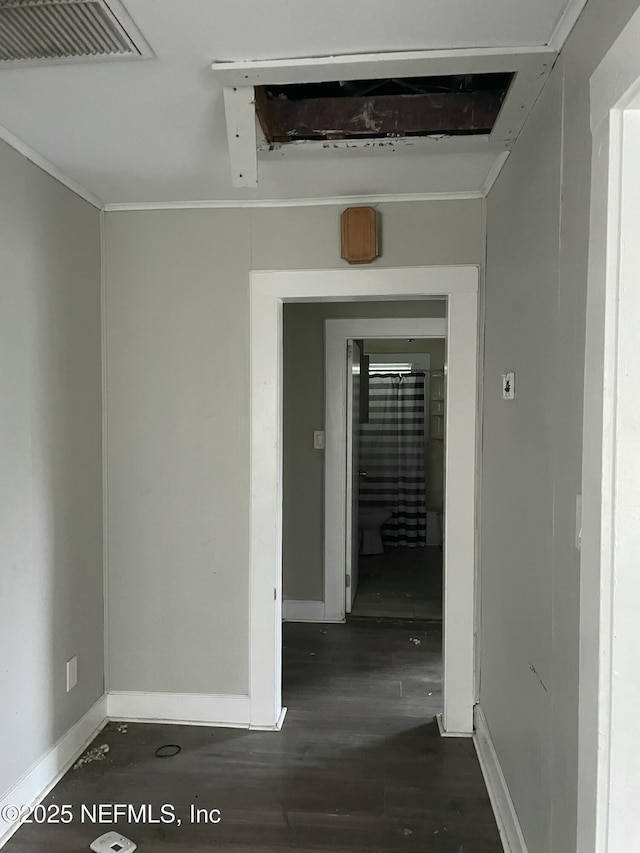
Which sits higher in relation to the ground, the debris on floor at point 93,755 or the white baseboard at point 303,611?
the white baseboard at point 303,611

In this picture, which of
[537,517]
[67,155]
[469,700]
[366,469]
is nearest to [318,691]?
[469,700]

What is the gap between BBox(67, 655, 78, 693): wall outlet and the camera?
2434mm

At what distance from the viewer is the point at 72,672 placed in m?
2.46

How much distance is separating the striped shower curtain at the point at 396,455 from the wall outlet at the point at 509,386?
4073 mm

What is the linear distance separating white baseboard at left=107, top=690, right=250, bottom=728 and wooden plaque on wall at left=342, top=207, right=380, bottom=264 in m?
1.99

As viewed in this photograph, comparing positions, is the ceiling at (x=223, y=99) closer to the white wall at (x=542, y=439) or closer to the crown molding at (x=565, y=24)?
the crown molding at (x=565, y=24)

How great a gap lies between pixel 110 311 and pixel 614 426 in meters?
2.22

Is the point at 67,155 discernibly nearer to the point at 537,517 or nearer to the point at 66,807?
the point at 537,517

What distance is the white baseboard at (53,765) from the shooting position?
6.70ft

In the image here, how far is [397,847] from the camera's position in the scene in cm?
196

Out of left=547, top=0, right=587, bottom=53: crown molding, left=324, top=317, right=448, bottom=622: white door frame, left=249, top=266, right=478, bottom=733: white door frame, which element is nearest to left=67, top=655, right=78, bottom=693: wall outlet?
left=249, top=266, right=478, bottom=733: white door frame

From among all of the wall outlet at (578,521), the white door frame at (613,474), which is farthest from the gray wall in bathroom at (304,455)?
the white door frame at (613,474)

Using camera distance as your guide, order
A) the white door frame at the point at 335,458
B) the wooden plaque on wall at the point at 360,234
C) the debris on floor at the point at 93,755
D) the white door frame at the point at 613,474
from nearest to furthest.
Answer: the white door frame at the point at 613,474 < the debris on floor at the point at 93,755 < the wooden plaque on wall at the point at 360,234 < the white door frame at the point at 335,458

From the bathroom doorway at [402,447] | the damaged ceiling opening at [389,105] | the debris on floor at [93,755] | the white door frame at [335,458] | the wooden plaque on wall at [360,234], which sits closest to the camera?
the damaged ceiling opening at [389,105]
